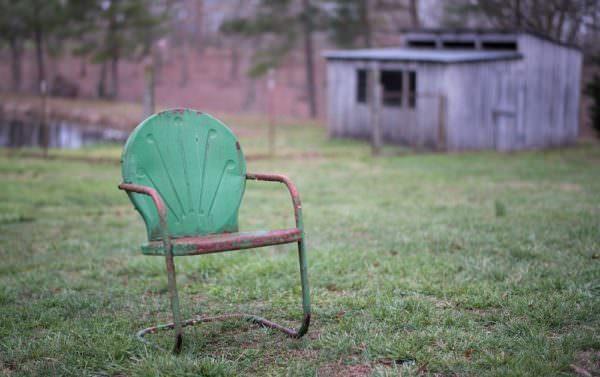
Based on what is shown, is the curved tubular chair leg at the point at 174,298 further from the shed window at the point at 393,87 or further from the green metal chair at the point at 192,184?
the shed window at the point at 393,87

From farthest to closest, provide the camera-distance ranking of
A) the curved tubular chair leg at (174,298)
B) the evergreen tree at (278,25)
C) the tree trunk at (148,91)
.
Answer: the evergreen tree at (278,25), the tree trunk at (148,91), the curved tubular chair leg at (174,298)

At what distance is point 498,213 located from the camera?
8.47 meters

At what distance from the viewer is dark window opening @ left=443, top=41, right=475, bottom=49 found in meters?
22.3

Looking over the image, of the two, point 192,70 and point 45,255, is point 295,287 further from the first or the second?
point 192,70

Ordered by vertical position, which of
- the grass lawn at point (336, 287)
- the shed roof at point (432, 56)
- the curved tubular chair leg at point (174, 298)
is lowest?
the grass lawn at point (336, 287)

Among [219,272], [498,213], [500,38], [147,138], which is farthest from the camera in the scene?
[500,38]

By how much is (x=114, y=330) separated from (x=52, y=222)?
447cm

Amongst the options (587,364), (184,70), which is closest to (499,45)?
(587,364)

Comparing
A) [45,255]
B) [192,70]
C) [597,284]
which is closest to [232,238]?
[597,284]

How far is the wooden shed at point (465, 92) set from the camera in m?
19.4

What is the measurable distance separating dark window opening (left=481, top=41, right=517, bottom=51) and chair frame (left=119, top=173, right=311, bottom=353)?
17870 mm

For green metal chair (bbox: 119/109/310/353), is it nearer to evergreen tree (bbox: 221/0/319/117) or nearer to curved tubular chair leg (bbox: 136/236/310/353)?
curved tubular chair leg (bbox: 136/236/310/353)

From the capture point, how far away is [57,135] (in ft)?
79.8

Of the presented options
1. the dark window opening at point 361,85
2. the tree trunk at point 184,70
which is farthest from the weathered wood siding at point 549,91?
the tree trunk at point 184,70
